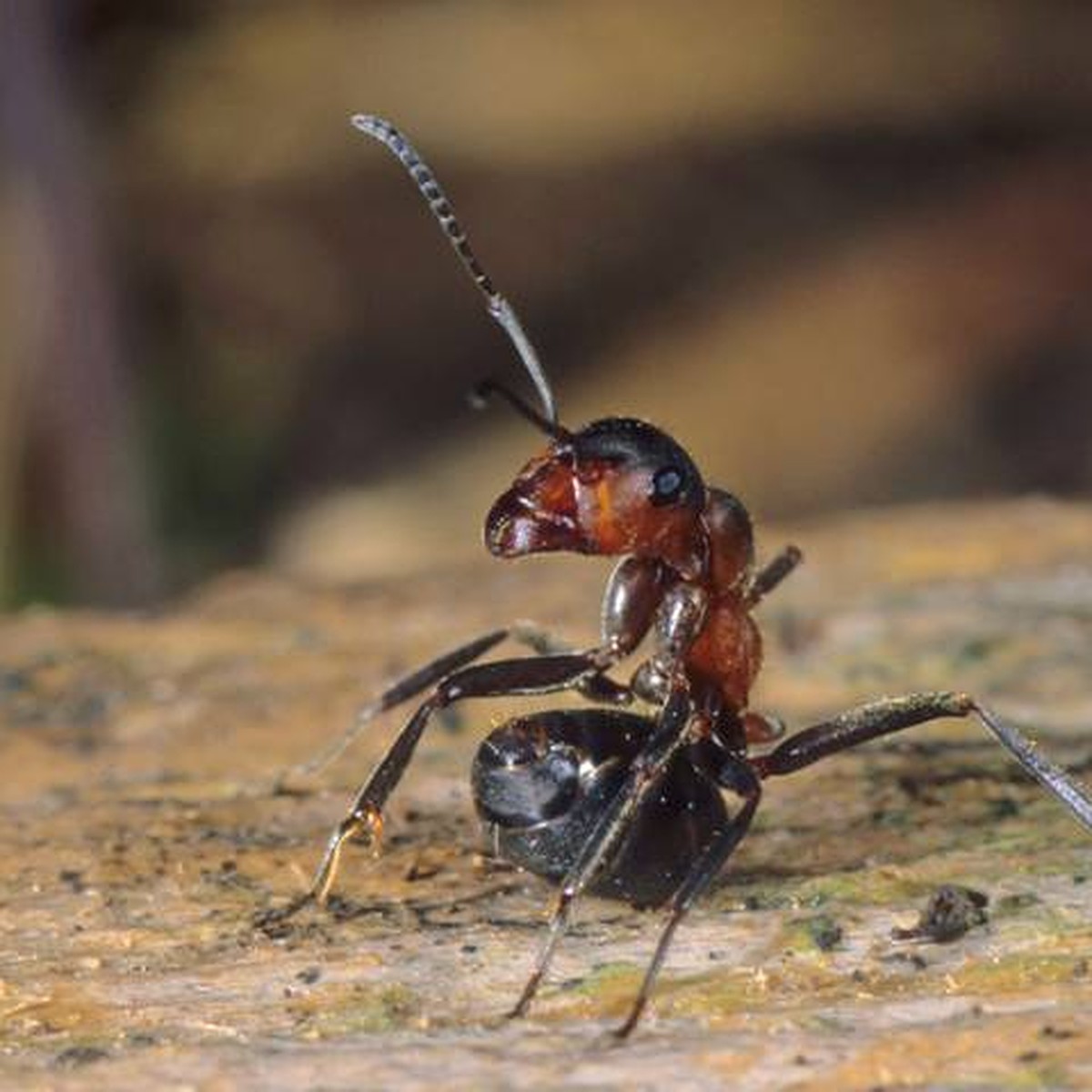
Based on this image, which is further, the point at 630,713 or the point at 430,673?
the point at 430,673

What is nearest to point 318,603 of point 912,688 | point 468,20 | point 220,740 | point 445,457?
point 220,740

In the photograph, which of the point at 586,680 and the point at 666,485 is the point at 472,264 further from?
the point at 586,680

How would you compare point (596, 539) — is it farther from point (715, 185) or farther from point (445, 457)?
point (715, 185)

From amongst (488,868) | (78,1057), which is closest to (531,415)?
(488,868)

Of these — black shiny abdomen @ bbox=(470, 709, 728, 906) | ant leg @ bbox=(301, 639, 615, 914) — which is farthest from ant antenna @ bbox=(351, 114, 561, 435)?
black shiny abdomen @ bbox=(470, 709, 728, 906)

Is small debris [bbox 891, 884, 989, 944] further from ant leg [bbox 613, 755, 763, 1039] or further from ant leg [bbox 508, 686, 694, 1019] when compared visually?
ant leg [bbox 508, 686, 694, 1019]

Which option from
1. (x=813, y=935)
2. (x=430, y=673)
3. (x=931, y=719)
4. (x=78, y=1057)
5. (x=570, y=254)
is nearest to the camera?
(x=78, y=1057)
